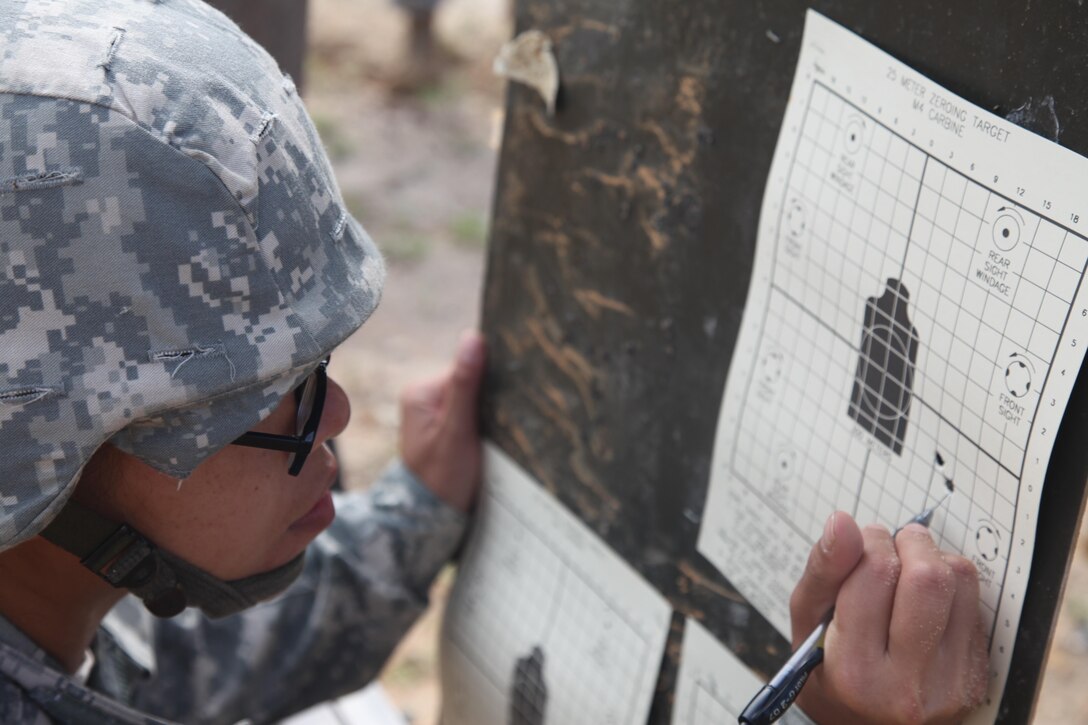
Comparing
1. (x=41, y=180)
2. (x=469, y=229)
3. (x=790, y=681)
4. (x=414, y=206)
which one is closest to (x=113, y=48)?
(x=41, y=180)

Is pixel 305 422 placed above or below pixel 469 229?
above

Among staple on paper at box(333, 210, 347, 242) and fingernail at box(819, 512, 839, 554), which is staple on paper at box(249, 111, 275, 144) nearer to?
staple on paper at box(333, 210, 347, 242)

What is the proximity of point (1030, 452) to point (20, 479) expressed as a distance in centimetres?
84

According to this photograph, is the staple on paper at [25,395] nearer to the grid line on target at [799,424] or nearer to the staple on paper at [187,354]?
the staple on paper at [187,354]

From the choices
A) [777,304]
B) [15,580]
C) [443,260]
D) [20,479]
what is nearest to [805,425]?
[777,304]

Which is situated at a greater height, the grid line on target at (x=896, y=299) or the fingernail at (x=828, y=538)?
the grid line on target at (x=896, y=299)

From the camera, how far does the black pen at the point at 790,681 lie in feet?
3.19

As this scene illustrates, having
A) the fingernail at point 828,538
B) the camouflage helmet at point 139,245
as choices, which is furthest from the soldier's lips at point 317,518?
the fingernail at point 828,538

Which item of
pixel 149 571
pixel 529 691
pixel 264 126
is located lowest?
pixel 529 691

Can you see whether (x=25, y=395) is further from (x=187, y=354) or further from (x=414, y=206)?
(x=414, y=206)

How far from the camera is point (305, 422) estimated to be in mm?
1156

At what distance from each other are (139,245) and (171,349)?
9 centimetres

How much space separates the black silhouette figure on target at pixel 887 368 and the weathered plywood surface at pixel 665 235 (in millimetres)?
150

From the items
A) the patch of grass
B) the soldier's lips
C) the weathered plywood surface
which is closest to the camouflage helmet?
the soldier's lips
